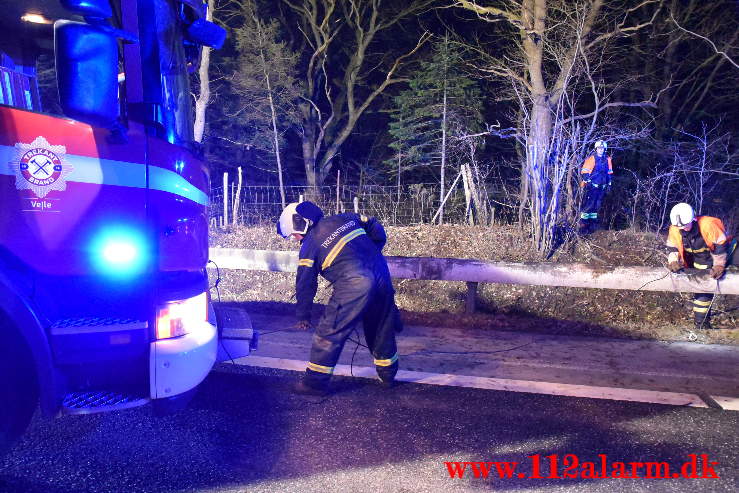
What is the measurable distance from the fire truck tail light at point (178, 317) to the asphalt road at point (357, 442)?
29.8 inches

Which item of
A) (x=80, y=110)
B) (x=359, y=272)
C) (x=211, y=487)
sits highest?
(x=80, y=110)

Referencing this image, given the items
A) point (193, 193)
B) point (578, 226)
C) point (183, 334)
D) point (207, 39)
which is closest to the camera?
point (183, 334)

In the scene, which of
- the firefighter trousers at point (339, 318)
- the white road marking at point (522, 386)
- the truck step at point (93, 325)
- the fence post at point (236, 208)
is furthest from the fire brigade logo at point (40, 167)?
the fence post at point (236, 208)

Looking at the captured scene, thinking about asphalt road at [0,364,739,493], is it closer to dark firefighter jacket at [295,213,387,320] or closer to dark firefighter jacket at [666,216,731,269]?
dark firefighter jacket at [295,213,387,320]

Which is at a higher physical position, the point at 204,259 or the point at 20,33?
the point at 20,33

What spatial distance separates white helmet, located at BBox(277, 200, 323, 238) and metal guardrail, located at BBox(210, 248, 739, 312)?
2.36m

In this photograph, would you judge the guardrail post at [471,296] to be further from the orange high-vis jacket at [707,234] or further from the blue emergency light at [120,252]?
the blue emergency light at [120,252]

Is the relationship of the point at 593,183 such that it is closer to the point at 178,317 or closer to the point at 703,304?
the point at 703,304

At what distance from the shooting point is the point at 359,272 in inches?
160

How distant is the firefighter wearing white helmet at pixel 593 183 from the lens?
8.30 m

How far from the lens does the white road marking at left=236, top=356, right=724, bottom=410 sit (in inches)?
158

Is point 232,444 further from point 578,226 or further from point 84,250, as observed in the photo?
point 578,226

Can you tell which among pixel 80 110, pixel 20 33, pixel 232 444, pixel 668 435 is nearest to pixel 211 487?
pixel 232 444

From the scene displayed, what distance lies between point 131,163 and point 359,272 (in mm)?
1764
